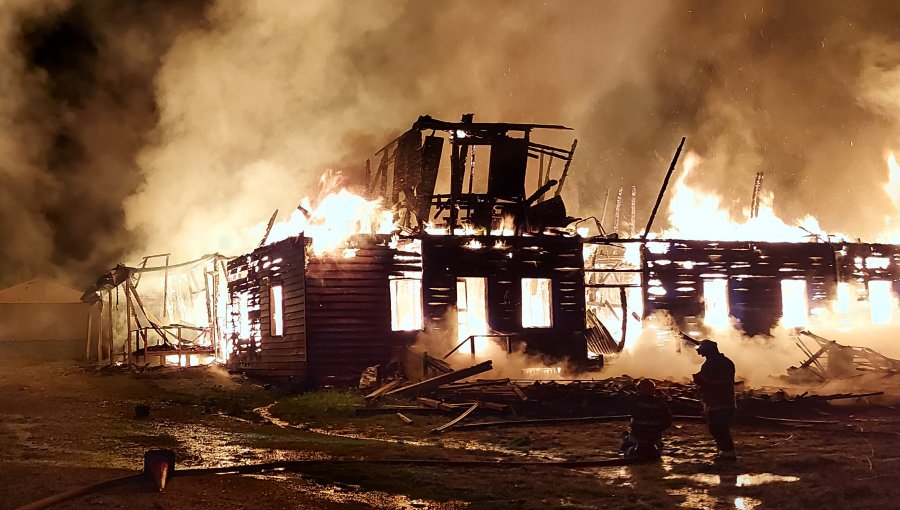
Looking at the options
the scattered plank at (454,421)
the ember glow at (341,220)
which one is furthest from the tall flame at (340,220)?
the scattered plank at (454,421)

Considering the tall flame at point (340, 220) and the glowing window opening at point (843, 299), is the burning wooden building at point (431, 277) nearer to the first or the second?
the tall flame at point (340, 220)

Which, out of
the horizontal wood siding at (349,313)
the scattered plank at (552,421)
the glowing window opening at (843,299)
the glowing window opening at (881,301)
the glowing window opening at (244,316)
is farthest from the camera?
the glowing window opening at (881,301)

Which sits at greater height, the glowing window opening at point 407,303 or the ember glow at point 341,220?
the ember glow at point 341,220

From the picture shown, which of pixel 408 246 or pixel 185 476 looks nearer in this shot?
pixel 185 476

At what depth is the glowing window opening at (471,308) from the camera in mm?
19875

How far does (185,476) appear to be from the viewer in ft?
28.0

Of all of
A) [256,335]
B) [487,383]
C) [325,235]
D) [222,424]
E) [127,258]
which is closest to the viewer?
[222,424]

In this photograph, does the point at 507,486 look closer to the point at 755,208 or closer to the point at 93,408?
the point at 93,408

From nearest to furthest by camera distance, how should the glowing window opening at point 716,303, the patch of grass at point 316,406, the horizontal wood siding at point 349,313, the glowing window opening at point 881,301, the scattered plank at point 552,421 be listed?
the scattered plank at point 552,421
the patch of grass at point 316,406
the horizontal wood siding at point 349,313
the glowing window opening at point 716,303
the glowing window opening at point 881,301

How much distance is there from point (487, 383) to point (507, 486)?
6.74 m

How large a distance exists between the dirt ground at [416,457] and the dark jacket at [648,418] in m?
0.44

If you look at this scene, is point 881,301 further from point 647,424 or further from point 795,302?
point 647,424

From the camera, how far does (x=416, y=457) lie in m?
10.4

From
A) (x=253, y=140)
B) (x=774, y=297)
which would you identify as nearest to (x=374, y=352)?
(x=774, y=297)
